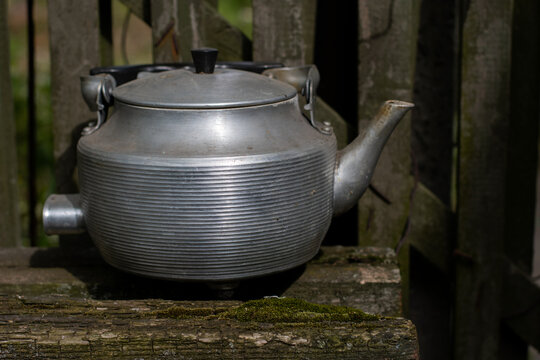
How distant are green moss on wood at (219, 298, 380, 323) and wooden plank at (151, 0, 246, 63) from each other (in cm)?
91

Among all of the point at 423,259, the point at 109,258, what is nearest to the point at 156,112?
the point at 109,258

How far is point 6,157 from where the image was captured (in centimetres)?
212

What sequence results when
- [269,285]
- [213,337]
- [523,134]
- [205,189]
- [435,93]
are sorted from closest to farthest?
[213,337]
[205,189]
[269,285]
[523,134]
[435,93]

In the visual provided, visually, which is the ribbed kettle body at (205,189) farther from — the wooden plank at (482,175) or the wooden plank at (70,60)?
the wooden plank at (482,175)

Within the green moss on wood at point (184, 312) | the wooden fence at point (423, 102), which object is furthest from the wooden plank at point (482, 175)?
the green moss on wood at point (184, 312)

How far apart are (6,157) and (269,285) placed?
3.18 feet

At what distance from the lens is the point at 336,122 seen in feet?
6.66

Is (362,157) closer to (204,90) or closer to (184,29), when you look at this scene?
(204,90)

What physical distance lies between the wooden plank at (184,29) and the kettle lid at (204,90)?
0.46m

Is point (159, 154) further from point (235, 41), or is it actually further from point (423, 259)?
point (423, 259)

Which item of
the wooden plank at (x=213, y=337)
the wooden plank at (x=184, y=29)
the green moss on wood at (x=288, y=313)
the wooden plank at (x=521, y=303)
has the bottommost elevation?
the wooden plank at (x=521, y=303)

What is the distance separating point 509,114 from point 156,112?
1.13m

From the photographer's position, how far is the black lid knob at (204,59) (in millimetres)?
1481

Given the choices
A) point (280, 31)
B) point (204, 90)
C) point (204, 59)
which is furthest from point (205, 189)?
point (280, 31)
